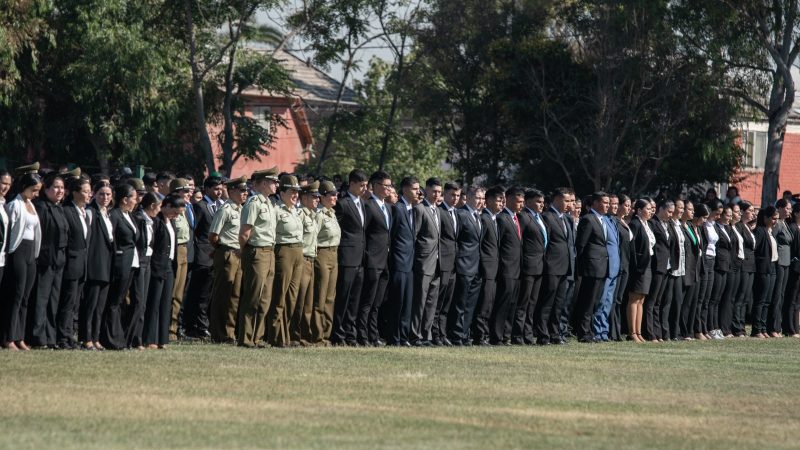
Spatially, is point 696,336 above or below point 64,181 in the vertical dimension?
below

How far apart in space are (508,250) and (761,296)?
630cm

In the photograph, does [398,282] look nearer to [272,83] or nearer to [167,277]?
[167,277]

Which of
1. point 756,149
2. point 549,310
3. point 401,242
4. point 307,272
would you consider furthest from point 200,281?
point 756,149

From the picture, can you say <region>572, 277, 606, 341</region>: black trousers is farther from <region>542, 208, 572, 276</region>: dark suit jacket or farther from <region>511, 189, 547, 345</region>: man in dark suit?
<region>511, 189, 547, 345</region>: man in dark suit

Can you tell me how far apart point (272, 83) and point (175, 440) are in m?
31.4

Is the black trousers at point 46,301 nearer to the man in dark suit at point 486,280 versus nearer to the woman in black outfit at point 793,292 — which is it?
the man in dark suit at point 486,280

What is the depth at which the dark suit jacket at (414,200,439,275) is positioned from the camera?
1884 cm

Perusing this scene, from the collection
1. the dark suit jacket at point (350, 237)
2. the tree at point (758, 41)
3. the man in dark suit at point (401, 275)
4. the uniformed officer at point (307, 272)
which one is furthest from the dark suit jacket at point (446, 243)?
the tree at point (758, 41)

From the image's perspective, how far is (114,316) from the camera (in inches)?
642

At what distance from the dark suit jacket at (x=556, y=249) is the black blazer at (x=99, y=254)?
6.42 meters

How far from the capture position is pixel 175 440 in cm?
973

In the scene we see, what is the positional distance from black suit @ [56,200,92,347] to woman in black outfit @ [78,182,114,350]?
0.32 feet

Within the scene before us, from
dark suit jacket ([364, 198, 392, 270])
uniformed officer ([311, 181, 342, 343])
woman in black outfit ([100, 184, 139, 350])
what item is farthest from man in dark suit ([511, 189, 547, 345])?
woman in black outfit ([100, 184, 139, 350])

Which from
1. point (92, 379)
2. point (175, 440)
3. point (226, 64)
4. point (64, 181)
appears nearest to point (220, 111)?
point (226, 64)
